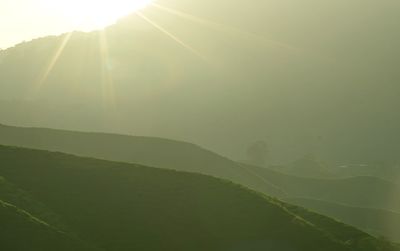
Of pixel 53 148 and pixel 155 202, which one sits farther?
pixel 53 148

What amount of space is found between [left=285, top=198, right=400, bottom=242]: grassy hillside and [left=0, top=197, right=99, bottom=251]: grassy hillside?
56.0 m

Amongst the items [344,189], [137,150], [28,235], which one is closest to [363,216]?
[344,189]

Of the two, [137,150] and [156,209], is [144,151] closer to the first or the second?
[137,150]

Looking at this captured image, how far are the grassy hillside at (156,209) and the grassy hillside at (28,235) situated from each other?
259cm

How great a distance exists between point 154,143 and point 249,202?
50.7 m

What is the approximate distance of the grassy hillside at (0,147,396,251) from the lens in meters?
33.5

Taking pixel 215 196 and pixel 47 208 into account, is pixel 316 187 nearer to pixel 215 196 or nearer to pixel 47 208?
pixel 215 196

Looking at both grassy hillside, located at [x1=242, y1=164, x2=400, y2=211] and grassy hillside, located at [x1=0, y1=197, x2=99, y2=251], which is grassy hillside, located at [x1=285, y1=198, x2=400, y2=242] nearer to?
grassy hillside, located at [x1=242, y1=164, x2=400, y2=211]

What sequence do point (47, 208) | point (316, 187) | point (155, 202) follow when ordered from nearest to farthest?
1. point (47, 208)
2. point (155, 202)
3. point (316, 187)

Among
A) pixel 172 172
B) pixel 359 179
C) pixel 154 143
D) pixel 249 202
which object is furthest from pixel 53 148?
pixel 359 179

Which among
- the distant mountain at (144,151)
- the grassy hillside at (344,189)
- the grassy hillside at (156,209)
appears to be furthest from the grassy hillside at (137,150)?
the grassy hillside at (156,209)

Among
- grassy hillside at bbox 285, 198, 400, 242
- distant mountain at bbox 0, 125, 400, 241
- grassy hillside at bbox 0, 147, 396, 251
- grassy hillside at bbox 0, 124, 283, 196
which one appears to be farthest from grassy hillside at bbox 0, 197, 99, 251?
grassy hillside at bbox 285, 198, 400, 242

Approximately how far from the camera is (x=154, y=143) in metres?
88.2

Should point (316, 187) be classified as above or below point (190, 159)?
below
